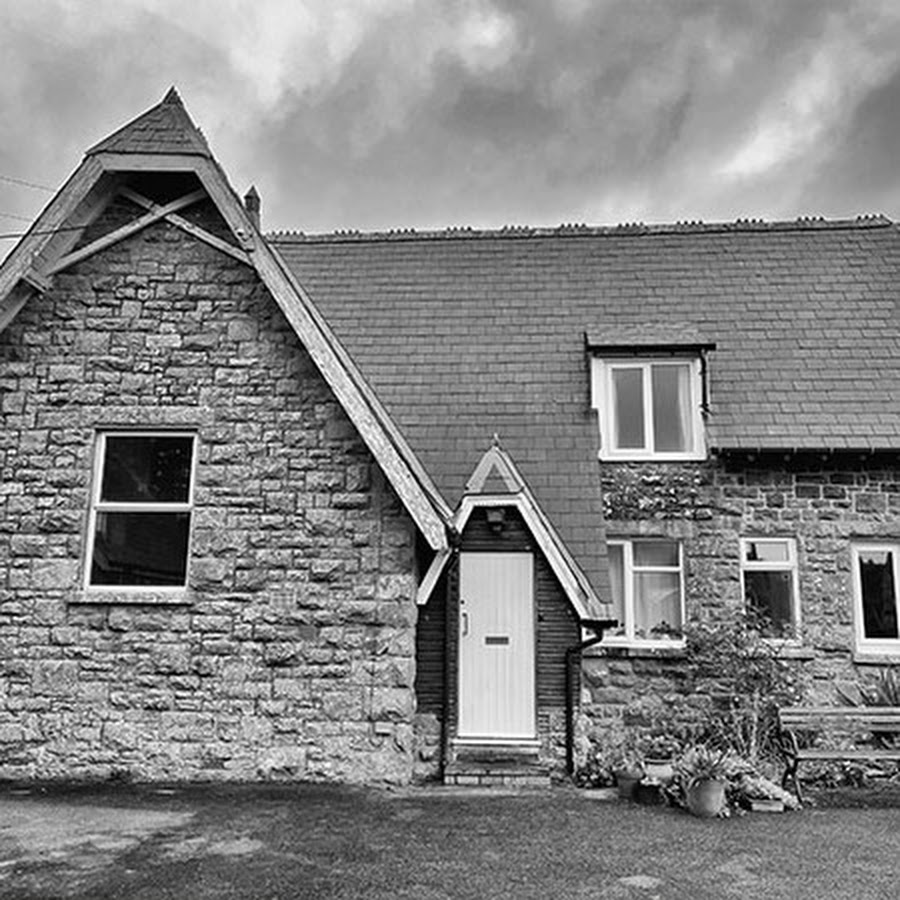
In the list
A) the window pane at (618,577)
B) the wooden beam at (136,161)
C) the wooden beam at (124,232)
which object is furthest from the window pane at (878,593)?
the wooden beam at (136,161)

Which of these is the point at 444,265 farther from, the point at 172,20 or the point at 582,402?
the point at 172,20

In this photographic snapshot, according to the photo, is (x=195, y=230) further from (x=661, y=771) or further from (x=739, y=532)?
(x=739, y=532)

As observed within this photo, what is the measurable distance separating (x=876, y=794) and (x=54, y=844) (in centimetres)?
868

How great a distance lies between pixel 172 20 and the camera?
42.8ft

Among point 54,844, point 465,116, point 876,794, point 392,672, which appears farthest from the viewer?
point 465,116

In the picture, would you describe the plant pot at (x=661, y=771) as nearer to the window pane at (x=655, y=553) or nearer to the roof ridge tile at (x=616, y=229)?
the window pane at (x=655, y=553)

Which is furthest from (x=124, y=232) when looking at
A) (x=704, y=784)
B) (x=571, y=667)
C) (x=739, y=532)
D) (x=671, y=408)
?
(x=739, y=532)

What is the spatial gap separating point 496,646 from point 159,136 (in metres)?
7.36

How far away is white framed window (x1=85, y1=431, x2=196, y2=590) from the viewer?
1006 centimetres

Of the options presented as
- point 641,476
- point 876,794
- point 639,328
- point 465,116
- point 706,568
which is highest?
point 465,116

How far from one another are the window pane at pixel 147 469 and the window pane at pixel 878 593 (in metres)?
9.52

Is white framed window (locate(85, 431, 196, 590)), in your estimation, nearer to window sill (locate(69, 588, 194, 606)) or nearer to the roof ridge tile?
window sill (locate(69, 588, 194, 606))

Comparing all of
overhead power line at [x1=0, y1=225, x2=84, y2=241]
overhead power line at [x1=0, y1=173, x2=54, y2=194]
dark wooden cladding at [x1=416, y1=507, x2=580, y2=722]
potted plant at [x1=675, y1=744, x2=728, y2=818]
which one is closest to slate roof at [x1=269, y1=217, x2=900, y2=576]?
dark wooden cladding at [x1=416, y1=507, x2=580, y2=722]

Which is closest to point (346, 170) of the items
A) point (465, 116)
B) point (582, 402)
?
point (465, 116)
